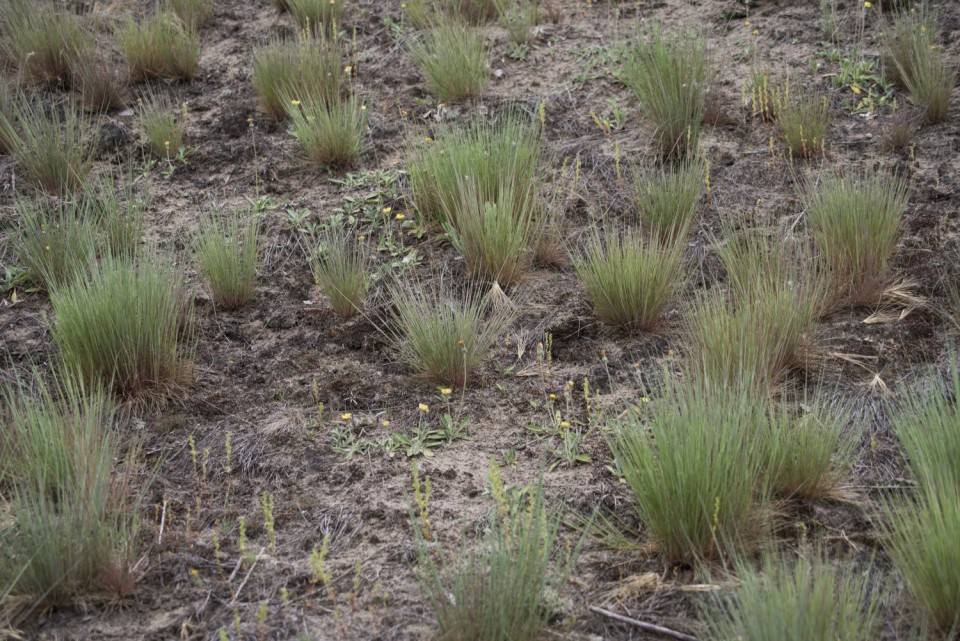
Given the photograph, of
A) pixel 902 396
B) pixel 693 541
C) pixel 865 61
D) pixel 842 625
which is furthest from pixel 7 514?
pixel 865 61

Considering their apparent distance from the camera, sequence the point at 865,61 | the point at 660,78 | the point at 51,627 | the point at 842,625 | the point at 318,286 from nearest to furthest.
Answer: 1. the point at 842,625
2. the point at 51,627
3. the point at 318,286
4. the point at 660,78
5. the point at 865,61

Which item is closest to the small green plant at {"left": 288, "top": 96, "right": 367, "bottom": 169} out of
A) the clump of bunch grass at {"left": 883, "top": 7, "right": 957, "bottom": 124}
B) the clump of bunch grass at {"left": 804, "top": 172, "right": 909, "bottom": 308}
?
the clump of bunch grass at {"left": 804, "top": 172, "right": 909, "bottom": 308}

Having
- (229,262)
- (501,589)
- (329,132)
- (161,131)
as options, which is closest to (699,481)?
(501,589)

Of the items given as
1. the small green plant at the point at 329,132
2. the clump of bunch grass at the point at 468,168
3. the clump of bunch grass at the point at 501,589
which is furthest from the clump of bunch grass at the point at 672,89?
the clump of bunch grass at the point at 501,589

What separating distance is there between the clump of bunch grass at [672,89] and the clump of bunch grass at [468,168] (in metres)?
0.57

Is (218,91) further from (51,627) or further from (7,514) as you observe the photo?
(51,627)

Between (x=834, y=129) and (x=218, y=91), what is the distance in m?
3.03

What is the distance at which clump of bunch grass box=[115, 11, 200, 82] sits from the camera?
4.92m

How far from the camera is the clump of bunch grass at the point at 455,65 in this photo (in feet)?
15.1

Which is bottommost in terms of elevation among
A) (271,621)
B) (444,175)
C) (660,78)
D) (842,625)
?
(271,621)

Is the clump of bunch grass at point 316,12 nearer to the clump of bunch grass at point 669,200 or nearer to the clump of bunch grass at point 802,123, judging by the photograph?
the clump of bunch grass at point 669,200

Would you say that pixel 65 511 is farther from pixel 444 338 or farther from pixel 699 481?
pixel 699 481

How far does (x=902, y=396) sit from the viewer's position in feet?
9.34

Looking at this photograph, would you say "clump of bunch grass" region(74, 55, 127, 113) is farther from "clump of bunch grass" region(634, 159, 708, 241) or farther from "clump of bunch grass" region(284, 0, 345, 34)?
"clump of bunch grass" region(634, 159, 708, 241)
